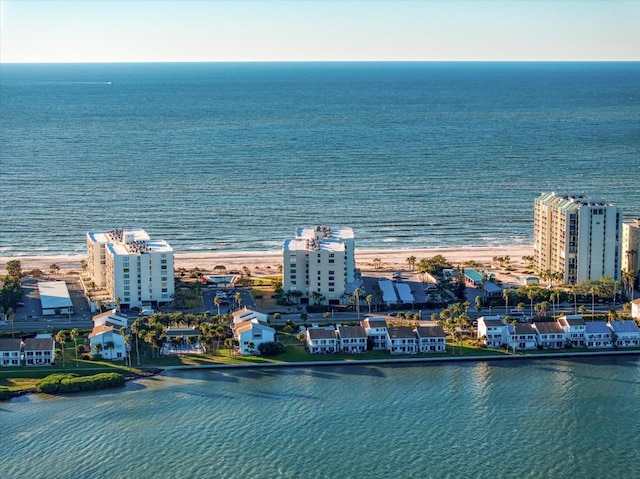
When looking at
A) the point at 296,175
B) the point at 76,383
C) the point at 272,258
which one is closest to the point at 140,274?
the point at 76,383

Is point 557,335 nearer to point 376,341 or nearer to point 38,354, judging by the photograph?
point 376,341

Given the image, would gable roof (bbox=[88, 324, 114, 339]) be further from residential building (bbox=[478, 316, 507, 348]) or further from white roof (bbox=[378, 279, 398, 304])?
residential building (bbox=[478, 316, 507, 348])

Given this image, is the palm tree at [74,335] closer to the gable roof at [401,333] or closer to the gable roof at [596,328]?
the gable roof at [401,333]

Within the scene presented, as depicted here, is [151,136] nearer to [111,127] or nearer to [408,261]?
[111,127]

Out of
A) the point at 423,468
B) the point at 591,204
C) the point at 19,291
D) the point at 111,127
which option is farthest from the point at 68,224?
the point at 111,127

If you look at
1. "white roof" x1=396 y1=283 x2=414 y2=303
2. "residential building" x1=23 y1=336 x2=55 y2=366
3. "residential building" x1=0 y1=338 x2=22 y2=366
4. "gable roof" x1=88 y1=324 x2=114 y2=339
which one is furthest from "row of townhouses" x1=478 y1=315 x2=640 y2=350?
"residential building" x1=0 y1=338 x2=22 y2=366

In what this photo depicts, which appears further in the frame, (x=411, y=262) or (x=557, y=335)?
(x=411, y=262)
